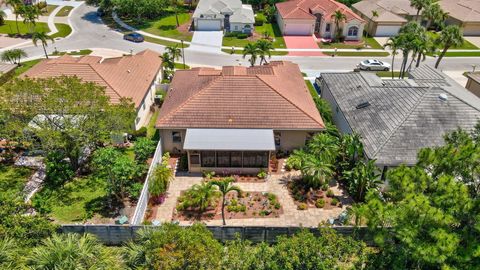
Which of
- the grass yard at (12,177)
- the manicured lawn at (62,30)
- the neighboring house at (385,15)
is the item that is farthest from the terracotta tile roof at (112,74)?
the neighboring house at (385,15)

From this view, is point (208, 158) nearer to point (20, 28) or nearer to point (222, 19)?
point (222, 19)

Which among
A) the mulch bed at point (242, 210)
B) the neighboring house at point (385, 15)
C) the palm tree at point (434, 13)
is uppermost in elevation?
the palm tree at point (434, 13)

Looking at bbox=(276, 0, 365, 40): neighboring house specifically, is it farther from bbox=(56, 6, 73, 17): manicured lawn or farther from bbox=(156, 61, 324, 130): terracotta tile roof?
bbox=(56, 6, 73, 17): manicured lawn

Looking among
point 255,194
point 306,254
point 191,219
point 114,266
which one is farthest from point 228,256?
point 255,194

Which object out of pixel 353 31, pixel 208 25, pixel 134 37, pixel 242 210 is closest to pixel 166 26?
pixel 208 25

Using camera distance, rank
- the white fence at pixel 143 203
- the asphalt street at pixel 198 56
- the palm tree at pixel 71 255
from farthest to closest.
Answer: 1. the asphalt street at pixel 198 56
2. the white fence at pixel 143 203
3. the palm tree at pixel 71 255

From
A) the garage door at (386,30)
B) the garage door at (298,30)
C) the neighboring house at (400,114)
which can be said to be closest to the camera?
the neighboring house at (400,114)

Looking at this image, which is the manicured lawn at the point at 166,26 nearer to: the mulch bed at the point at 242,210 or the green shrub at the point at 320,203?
the mulch bed at the point at 242,210
